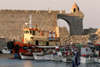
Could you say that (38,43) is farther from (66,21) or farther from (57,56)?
(66,21)

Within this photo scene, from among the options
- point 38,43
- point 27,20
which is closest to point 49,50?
point 38,43

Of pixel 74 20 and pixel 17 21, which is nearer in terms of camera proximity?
pixel 17 21

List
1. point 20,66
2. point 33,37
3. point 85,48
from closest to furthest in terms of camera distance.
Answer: point 20,66, point 85,48, point 33,37

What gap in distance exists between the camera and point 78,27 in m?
64.4

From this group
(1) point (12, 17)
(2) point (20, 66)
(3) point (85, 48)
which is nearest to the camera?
(2) point (20, 66)

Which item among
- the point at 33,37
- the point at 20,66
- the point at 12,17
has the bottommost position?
the point at 20,66

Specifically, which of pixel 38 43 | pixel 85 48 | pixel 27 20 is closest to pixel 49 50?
pixel 38 43

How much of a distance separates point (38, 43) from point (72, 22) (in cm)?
2127

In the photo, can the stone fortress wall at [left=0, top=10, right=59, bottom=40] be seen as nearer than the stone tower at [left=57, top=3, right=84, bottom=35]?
Yes

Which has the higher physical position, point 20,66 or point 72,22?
point 72,22

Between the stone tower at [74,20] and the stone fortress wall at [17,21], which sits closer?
the stone fortress wall at [17,21]

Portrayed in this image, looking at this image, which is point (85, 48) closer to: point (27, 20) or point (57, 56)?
point (57, 56)

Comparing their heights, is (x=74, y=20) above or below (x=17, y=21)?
above

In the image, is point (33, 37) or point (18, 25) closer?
point (33, 37)
